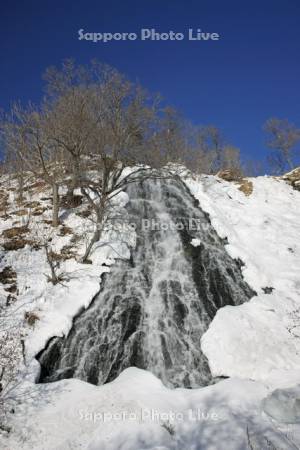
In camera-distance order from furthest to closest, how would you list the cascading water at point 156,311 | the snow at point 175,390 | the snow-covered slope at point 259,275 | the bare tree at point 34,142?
the bare tree at point 34,142 → the cascading water at point 156,311 → the snow-covered slope at point 259,275 → the snow at point 175,390

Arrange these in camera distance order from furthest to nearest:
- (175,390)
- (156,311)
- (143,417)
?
(156,311), (175,390), (143,417)

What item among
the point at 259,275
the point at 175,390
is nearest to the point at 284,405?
the point at 175,390

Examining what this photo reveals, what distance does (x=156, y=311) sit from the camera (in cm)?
1191

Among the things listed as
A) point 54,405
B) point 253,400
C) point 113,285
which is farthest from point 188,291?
point 54,405

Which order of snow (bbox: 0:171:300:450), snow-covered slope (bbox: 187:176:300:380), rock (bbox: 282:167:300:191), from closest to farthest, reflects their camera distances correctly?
1. snow (bbox: 0:171:300:450)
2. snow-covered slope (bbox: 187:176:300:380)
3. rock (bbox: 282:167:300:191)

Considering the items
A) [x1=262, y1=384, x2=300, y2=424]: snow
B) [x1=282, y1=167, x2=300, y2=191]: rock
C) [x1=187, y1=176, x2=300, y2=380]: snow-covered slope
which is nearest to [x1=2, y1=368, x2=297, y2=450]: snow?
[x1=262, y1=384, x2=300, y2=424]: snow

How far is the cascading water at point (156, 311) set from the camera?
32.4 feet

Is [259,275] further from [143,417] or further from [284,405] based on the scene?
[143,417]

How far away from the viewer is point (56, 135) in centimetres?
1720

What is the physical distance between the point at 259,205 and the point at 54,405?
699 inches

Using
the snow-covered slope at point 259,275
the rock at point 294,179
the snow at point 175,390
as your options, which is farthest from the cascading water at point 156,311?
the rock at point 294,179

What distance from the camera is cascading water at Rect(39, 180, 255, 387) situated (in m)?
9.87

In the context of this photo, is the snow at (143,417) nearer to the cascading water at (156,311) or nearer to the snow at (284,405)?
the snow at (284,405)

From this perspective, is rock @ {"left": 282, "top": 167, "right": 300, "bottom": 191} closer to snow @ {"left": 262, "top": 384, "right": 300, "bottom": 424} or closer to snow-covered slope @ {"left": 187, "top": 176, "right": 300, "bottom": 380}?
snow-covered slope @ {"left": 187, "top": 176, "right": 300, "bottom": 380}
